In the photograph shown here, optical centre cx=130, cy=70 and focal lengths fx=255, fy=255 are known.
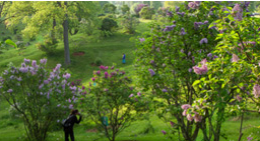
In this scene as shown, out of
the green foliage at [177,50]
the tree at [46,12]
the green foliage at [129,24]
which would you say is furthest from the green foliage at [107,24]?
the green foliage at [177,50]

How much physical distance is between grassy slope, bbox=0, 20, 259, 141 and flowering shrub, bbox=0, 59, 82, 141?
132 centimetres

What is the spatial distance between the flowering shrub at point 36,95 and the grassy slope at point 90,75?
1322 millimetres

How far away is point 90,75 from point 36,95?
60.0 ft

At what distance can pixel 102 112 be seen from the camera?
9438 mm

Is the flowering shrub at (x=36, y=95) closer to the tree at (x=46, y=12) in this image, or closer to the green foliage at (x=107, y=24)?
the tree at (x=46, y=12)

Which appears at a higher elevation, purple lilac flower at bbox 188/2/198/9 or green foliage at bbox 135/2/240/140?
purple lilac flower at bbox 188/2/198/9

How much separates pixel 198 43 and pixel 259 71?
11.1ft

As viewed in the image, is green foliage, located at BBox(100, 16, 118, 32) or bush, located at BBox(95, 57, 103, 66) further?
green foliage, located at BBox(100, 16, 118, 32)

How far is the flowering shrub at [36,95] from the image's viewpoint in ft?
32.2

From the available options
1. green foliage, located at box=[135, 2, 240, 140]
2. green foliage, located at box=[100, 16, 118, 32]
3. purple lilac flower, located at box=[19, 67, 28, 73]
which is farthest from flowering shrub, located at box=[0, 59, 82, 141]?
green foliage, located at box=[100, 16, 118, 32]

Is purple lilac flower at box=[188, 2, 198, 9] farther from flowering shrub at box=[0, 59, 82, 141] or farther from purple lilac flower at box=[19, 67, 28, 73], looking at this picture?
purple lilac flower at box=[19, 67, 28, 73]

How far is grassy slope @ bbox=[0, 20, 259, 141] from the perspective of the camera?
11.9 m

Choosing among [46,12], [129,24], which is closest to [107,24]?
[129,24]

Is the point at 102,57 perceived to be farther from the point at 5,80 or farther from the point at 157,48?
the point at 157,48
